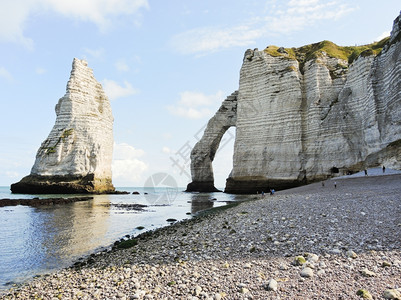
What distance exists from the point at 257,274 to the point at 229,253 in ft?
5.83

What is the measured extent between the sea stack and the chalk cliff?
2974cm

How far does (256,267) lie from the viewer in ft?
20.0

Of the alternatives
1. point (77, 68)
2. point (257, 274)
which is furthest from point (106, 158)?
point (257, 274)

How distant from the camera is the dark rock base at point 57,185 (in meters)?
54.1

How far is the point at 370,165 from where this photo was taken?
30.6 meters

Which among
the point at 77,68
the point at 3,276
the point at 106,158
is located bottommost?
the point at 3,276

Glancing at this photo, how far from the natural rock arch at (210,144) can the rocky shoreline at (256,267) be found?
54634 mm

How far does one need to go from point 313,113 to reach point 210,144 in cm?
2777

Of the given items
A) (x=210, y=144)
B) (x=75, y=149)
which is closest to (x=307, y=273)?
(x=75, y=149)

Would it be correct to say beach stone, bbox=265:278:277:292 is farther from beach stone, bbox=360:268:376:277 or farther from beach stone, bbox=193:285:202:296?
beach stone, bbox=360:268:376:277

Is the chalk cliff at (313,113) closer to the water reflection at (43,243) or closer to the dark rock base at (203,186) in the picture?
the dark rock base at (203,186)

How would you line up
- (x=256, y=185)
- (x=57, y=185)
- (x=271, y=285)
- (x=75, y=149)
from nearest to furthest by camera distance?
(x=271, y=285), (x=256, y=185), (x=57, y=185), (x=75, y=149)

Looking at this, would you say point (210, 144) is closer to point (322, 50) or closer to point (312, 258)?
point (322, 50)

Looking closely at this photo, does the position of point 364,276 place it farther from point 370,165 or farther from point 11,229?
point 370,165
